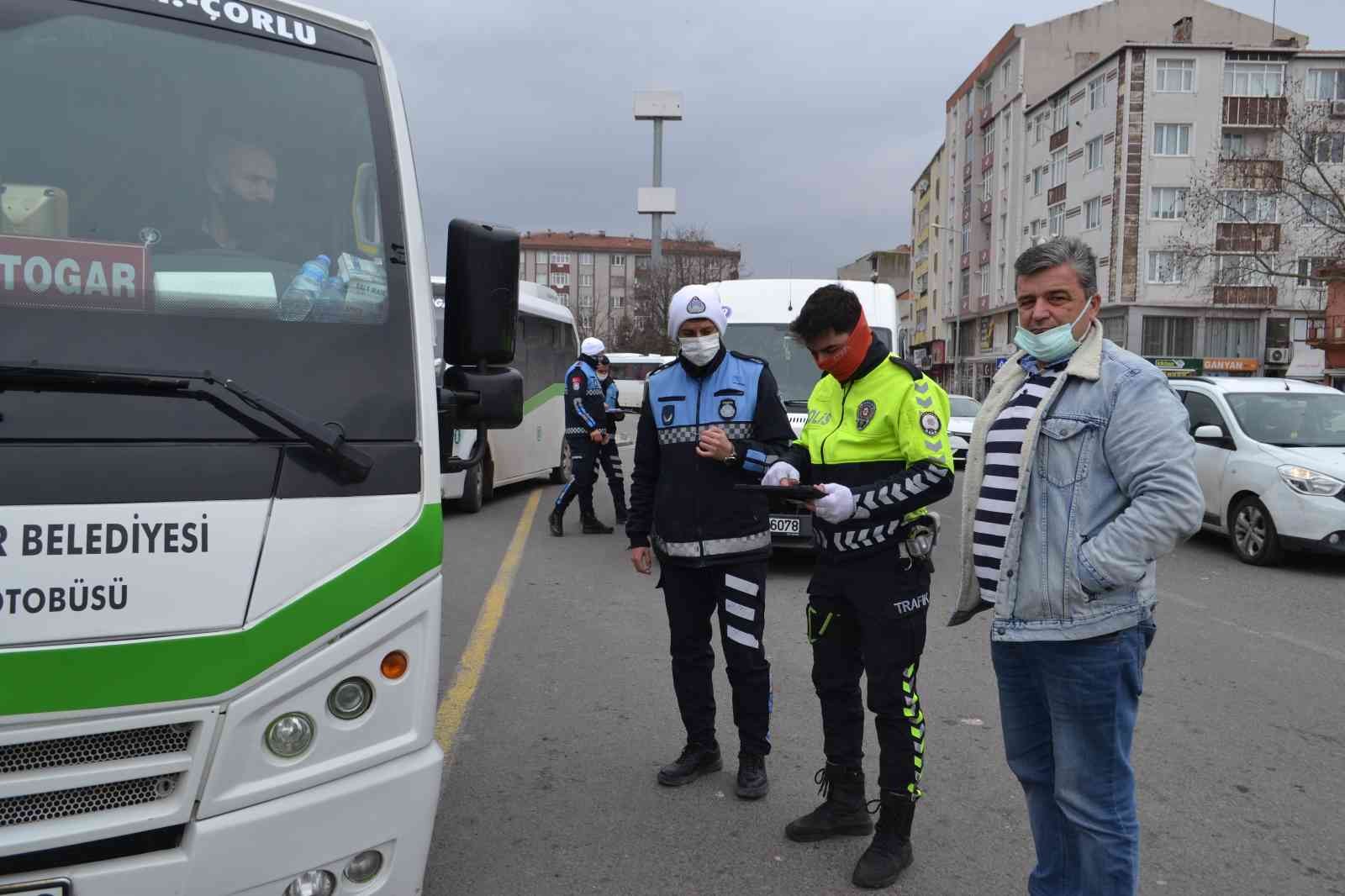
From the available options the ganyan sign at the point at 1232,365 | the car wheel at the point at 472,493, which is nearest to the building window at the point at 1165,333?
the ganyan sign at the point at 1232,365

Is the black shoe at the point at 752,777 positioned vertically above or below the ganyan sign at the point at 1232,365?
below

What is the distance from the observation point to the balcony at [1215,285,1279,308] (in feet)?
158

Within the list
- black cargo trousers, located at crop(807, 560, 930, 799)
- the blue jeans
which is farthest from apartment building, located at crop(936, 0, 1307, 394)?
the blue jeans

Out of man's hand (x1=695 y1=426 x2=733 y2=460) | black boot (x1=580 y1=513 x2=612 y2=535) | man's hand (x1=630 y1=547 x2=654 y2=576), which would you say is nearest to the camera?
man's hand (x1=695 y1=426 x2=733 y2=460)

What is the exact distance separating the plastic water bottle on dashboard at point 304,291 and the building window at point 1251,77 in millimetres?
54814

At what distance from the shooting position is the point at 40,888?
2.11 meters

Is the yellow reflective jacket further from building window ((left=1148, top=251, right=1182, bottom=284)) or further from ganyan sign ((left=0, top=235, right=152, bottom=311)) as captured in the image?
building window ((left=1148, top=251, right=1182, bottom=284))

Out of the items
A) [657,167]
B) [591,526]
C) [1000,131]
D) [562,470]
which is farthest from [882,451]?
[1000,131]

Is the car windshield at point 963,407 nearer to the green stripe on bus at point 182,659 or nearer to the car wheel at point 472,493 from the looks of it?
the car wheel at point 472,493

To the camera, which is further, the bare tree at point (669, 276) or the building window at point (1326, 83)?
the bare tree at point (669, 276)

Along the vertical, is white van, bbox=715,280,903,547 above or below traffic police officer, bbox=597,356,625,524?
above

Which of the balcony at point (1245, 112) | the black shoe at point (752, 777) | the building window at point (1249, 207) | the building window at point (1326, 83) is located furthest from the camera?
the building window at point (1326, 83)

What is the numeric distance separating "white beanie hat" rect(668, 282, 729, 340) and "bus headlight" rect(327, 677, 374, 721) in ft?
6.37

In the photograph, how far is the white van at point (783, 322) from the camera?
33.4 feet
